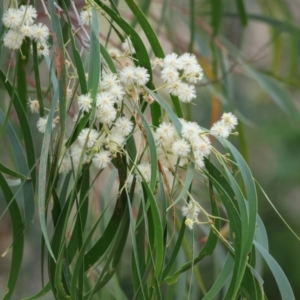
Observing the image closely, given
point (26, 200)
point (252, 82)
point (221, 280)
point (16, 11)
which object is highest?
point (252, 82)

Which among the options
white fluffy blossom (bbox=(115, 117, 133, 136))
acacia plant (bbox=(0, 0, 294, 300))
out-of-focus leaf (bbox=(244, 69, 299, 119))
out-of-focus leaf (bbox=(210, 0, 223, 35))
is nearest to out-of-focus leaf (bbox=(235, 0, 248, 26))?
out-of-focus leaf (bbox=(210, 0, 223, 35))

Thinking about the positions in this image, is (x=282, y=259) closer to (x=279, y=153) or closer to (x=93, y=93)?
(x=279, y=153)

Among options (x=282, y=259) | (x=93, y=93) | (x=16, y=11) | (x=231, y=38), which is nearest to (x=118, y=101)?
(x=93, y=93)

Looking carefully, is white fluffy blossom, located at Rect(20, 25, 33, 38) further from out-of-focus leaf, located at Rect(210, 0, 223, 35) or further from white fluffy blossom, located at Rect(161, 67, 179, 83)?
out-of-focus leaf, located at Rect(210, 0, 223, 35)

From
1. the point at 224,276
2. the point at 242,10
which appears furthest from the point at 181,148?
the point at 242,10

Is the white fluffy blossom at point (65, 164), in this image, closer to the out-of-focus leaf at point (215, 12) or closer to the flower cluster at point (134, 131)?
the flower cluster at point (134, 131)

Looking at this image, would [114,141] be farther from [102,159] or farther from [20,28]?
[20,28]
